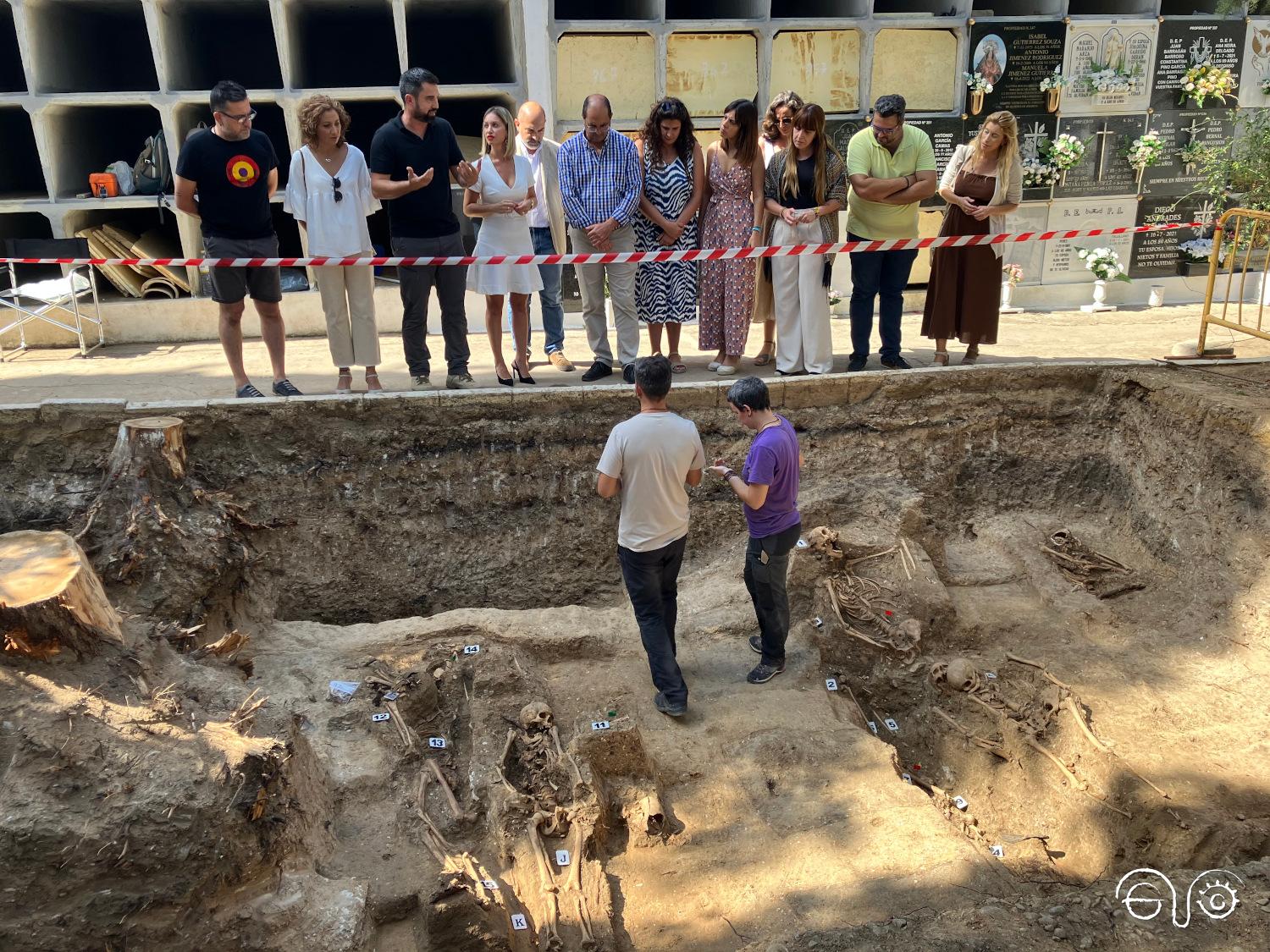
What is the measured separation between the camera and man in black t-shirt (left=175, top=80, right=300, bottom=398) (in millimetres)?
6125

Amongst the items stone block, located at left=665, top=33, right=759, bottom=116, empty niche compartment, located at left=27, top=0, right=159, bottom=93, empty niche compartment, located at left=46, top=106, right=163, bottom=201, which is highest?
empty niche compartment, located at left=27, top=0, right=159, bottom=93

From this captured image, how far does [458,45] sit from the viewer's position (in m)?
10.9

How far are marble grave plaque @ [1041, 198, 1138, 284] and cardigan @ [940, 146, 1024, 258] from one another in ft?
12.1

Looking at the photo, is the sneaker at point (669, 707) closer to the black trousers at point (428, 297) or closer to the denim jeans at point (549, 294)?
the black trousers at point (428, 297)

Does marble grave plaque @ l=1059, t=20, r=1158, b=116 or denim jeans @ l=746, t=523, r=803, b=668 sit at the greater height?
marble grave plaque @ l=1059, t=20, r=1158, b=116

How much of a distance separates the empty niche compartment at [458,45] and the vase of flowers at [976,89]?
465 centimetres

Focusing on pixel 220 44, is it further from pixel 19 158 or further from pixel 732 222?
pixel 732 222

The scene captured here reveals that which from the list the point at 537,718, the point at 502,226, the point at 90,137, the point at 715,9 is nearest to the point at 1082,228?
the point at 715,9

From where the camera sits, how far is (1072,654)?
575 centimetres

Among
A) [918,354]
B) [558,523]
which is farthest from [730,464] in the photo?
[918,354]

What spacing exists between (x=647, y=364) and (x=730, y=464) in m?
2.35

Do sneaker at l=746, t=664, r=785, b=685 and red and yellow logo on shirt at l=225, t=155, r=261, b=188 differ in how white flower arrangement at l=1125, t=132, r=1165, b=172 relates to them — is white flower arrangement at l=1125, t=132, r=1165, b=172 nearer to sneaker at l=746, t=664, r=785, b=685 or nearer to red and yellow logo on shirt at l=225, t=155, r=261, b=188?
sneaker at l=746, t=664, r=785, b=685

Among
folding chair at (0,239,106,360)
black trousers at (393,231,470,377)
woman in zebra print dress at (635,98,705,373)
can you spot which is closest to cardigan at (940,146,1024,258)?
woman in zebra print dress at (635,98,705,373)

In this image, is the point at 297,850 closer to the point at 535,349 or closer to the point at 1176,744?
the point at 1176,744
